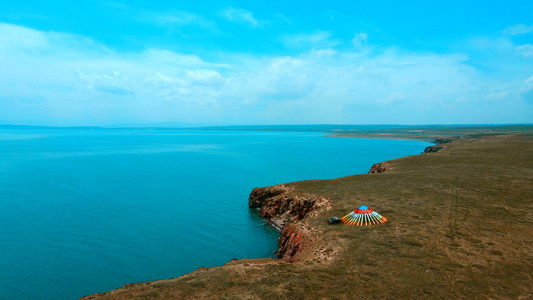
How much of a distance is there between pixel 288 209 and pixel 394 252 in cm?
2210

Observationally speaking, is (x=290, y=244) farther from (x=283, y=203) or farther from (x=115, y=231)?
(x=115, y=231)

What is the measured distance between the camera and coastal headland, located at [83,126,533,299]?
18.2m

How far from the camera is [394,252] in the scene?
23250 millimetres

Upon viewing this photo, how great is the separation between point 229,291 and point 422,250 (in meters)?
15.9

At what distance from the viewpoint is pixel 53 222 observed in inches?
1639

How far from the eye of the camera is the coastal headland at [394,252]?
18.2 m

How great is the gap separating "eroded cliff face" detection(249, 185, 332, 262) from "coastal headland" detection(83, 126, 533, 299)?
6.8 inches

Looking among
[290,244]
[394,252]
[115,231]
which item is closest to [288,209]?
[290,244]

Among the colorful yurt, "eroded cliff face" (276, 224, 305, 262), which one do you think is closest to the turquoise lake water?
"eroded cliff face" (276, 224, 305, 262)

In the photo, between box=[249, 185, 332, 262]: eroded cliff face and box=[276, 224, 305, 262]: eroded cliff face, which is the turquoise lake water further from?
box=[276, 224, 305, 262]: eroded cliff face

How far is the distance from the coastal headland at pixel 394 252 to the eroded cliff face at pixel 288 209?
6.8 inches

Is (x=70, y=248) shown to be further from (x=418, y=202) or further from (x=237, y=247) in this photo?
(x=418, y=202)

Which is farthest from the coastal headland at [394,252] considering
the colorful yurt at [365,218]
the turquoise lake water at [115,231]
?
the turquoise lake water at [115,231]

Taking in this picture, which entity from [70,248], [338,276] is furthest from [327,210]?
[70,248]
